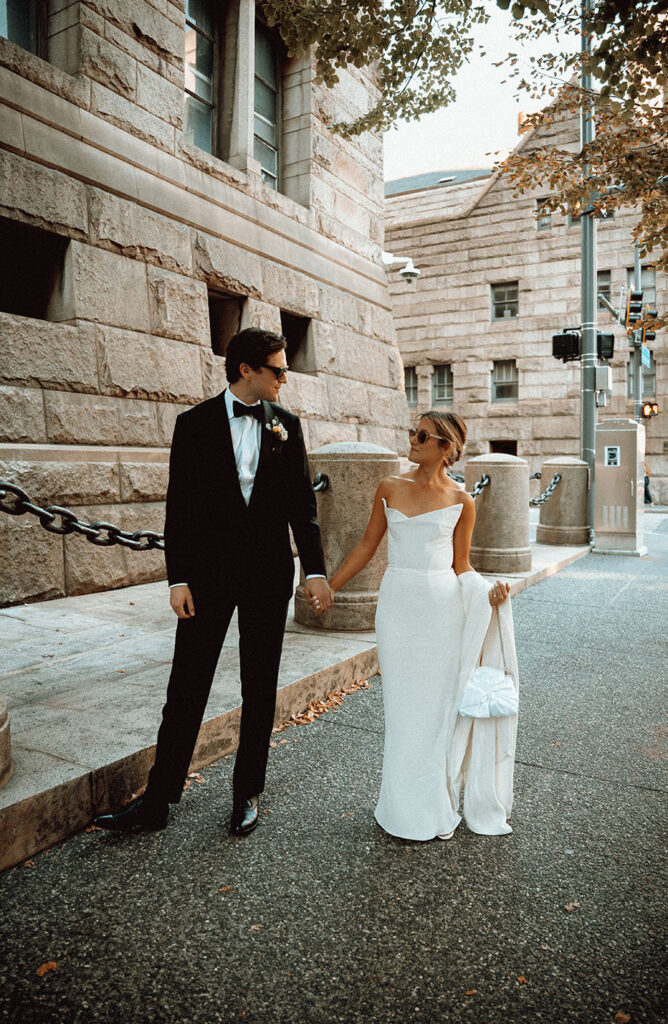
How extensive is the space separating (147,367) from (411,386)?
2044cm

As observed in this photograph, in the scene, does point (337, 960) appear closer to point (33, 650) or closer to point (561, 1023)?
point (561, 1023)

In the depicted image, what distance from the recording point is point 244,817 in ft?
9.81

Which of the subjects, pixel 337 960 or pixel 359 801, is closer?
pixel 337 960

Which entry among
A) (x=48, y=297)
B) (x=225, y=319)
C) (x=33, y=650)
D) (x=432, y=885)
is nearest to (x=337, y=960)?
(x=432, y=885)

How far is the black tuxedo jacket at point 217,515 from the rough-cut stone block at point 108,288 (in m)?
4.72

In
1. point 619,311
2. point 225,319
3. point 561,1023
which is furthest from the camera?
point 619,311

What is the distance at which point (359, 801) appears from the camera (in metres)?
3.29

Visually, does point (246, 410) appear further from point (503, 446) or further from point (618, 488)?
point (503, 446)

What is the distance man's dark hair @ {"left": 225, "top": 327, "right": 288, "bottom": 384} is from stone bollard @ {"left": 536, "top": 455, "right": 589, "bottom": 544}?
991 cm

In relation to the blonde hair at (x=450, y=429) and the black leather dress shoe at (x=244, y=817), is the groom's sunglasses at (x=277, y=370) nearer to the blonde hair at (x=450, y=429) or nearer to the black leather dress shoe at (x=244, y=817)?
the blonde hair at (x=450, y=429)

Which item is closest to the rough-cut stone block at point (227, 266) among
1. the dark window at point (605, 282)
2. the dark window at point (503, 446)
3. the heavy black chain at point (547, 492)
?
the heavy black chain at point (547, 492)

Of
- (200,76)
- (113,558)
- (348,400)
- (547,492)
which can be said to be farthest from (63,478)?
(547,492)

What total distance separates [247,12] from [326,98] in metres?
1.63

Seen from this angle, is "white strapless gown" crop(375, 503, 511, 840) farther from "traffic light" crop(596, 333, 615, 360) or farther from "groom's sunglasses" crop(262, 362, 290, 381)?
"traffic light" crop(596, 333, 615, 360)
